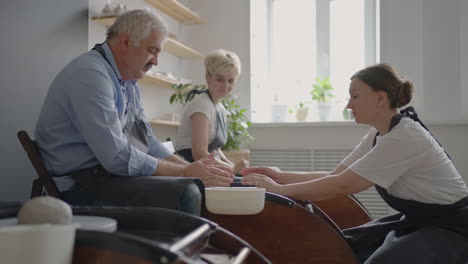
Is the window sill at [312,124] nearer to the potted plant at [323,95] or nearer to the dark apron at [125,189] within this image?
the potted plant at [323,95]

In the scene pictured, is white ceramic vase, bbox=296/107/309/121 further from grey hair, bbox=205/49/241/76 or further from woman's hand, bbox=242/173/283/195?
woman's hand, bbox=242/173/283/195

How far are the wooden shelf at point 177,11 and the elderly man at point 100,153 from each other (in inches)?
82.2

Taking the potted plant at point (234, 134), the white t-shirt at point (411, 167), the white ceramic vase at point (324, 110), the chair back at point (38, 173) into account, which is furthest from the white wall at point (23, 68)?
the white ceramic vase at point (324, 110)

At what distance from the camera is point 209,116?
2590 millimetres

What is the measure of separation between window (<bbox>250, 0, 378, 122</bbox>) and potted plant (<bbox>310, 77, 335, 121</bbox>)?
0.06m

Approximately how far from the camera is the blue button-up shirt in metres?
1.47

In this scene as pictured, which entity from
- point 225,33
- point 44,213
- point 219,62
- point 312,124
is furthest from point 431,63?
point 44,213

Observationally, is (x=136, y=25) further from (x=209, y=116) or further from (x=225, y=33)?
(x=225, y=33)

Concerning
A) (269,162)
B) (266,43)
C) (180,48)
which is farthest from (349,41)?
(180,48)

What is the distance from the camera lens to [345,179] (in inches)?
65.9

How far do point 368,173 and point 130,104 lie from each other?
972mm

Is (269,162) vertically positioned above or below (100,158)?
below

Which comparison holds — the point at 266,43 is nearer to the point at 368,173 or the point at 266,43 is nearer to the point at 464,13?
the point at 464,13

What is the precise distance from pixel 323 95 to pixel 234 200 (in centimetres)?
332
